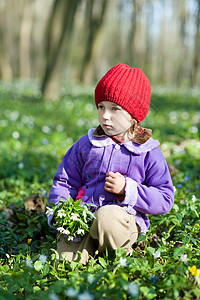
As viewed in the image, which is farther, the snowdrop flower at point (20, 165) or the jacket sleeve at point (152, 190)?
the snowdrop flower at point (20, 165)

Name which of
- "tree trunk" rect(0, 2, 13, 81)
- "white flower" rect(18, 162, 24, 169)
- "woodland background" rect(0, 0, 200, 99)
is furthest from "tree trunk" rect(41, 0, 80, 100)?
"tree trunk" rect(0, 2, 13, 81)

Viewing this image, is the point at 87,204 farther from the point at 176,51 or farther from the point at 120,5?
the point at 176,51

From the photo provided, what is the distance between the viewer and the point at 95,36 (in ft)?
49.0

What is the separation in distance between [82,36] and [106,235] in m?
26.8

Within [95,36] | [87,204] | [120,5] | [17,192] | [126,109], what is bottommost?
[17,192]

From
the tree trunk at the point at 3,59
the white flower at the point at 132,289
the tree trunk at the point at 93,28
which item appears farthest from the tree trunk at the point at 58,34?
the tree trunk at the point at 3,59

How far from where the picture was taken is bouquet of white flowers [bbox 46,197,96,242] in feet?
6.83

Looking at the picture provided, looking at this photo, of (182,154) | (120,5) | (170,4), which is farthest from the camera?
(170,4)

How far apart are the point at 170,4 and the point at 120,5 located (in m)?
7.98

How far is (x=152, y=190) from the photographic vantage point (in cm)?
216

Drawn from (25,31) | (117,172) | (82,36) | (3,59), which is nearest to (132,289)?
(117,172)

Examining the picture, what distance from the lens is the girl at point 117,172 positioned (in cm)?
211

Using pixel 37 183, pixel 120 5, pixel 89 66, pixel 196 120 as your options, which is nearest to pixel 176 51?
pixel 120 5

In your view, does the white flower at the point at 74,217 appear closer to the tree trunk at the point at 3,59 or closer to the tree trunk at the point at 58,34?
the tree trunk at the point at 58,34
